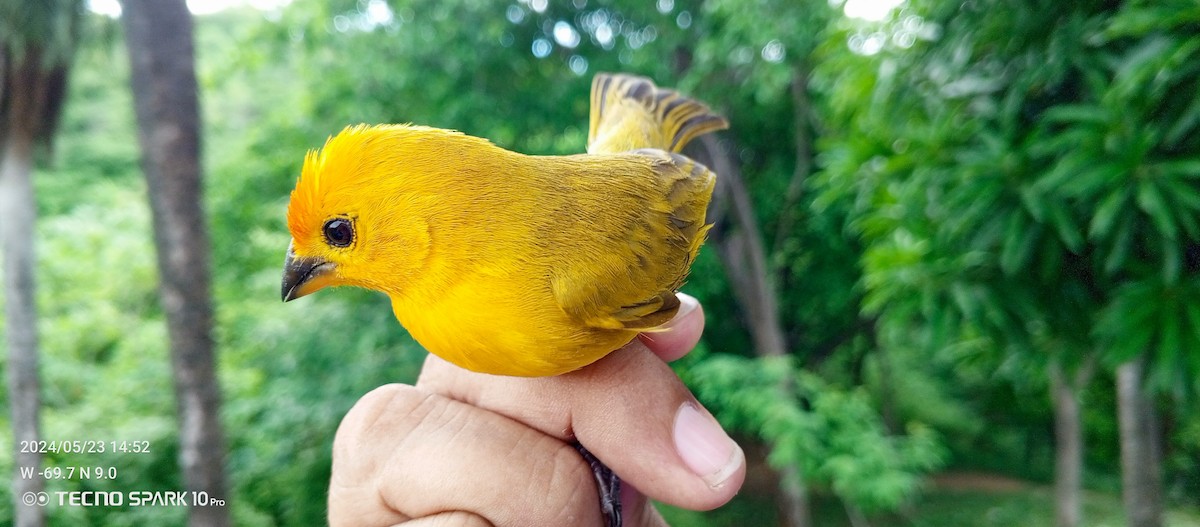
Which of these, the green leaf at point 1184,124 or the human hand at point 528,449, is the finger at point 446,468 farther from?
the green leaf at point 1184,124

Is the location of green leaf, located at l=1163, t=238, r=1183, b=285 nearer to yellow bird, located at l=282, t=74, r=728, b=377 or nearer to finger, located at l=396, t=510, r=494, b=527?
yellow bird, located at l=282, t=74, r=728, b=377

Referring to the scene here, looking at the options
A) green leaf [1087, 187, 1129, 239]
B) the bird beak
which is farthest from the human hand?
green leaf [1087, 187, 1129, 239]

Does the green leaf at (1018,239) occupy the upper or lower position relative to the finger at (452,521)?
upper

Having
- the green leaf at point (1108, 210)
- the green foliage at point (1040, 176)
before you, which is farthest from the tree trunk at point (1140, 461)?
the green leaf at point (1108, 210)

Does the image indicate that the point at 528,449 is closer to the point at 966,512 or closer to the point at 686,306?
the point at 686,306

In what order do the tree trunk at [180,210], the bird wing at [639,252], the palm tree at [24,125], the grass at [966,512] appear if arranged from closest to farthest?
the bird wing at [639,252]
the tree trunk at [180,210]
the palm tree at [24,125]
the grass at [966,512]

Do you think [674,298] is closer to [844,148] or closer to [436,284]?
[436,284]

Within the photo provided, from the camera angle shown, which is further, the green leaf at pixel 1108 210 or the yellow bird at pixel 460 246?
the green leaf at pixel 1108 210
